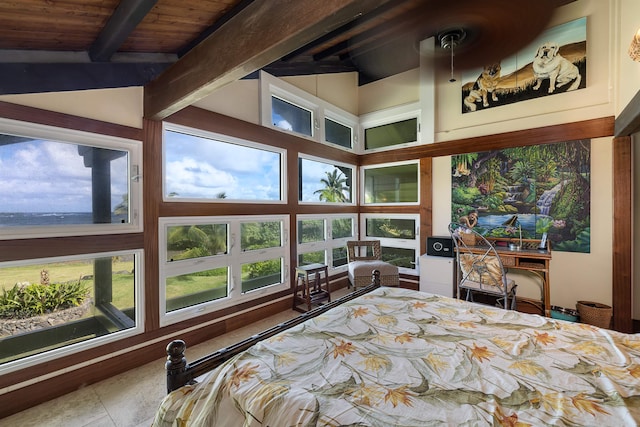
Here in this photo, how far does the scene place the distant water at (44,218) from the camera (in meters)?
1.76

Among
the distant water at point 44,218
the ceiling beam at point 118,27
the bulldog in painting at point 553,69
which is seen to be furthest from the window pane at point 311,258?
the bulldog in painting at point 553,69

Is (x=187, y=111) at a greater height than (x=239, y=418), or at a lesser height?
greater

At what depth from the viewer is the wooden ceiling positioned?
1.24 metres

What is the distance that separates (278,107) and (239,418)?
11.2 feet

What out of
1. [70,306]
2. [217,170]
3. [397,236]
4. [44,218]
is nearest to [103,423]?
[70,306]

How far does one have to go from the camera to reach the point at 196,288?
2725 millimetres

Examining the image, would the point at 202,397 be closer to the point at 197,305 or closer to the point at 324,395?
the point at 324,395

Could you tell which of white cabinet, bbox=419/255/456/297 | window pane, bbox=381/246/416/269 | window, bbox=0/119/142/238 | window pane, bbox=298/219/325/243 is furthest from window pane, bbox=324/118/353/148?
window, bbox=0/119/142/238

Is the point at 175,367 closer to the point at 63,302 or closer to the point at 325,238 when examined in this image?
the point at 63,302

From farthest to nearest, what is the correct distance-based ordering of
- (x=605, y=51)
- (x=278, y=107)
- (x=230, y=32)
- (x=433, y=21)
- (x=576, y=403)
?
(x=278, y=107), (x=605, y=51), (x=230, y=32), (x=433, y=21), (x=576, y=403)

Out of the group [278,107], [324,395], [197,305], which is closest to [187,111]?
[278,107]

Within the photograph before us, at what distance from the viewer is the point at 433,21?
134cm

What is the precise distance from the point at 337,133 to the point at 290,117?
43.8 inches

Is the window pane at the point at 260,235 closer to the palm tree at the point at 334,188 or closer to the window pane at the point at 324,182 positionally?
the window pane at the point at 324,182
